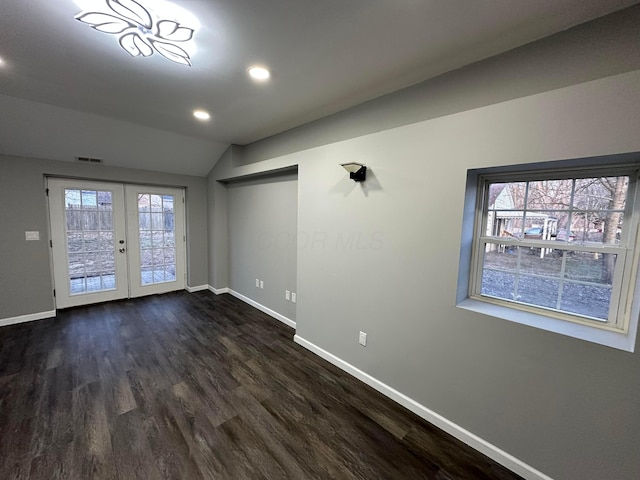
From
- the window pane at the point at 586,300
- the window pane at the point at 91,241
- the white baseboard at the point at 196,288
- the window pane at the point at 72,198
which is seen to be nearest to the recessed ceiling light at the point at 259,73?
the window pane at the point at 586,300

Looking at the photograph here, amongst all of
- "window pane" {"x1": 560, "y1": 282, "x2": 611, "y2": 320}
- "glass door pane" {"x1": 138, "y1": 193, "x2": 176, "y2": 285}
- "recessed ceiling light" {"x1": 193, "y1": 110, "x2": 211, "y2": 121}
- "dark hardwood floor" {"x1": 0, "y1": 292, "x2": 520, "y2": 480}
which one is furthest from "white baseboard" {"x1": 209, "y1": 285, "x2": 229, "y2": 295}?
"window pane" {"x1": 560, "y1": 282, "x2": 611, "y2": 320}

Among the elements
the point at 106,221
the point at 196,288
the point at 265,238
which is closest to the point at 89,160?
the point at 106,221

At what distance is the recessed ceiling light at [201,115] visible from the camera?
9.41 feet

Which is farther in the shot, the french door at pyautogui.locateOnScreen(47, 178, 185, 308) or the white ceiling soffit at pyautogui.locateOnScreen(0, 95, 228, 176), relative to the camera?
the french door at pyautogui.locateOnScreen(47, 178, 185, 308)

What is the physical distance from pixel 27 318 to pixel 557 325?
583cm

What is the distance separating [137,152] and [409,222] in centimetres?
406

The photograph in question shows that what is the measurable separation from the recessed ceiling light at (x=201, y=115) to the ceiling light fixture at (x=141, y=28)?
1.13m

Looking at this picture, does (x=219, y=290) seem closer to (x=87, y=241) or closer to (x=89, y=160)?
(x=87, y=241)

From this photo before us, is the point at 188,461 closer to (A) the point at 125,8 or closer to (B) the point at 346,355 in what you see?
(B) the point at 346,355

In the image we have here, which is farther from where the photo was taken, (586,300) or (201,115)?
(201,115)

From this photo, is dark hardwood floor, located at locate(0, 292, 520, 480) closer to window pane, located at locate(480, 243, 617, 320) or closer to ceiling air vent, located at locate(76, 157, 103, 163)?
window pane, located at locate(480, 243, 617, 320)

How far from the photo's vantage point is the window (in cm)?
145

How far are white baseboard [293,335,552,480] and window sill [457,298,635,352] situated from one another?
87 centimetres

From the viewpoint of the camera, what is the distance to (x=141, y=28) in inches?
58.3
